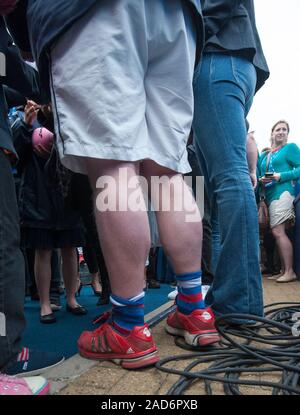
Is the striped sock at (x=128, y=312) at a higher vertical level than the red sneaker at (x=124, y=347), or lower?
higher

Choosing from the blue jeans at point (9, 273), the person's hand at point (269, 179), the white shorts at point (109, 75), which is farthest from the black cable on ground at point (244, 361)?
the person's hand at point (269, 179)

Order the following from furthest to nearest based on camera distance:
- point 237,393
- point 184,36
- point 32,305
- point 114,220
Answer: point 32,305 < point 184,36 < point 114,220 < point 237,393

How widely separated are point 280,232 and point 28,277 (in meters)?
2.29

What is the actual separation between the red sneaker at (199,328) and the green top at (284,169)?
2.59 meters

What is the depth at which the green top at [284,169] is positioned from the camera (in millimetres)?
3334

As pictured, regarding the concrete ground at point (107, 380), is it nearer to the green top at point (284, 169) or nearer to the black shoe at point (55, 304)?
the black shoe at point (55, 304)

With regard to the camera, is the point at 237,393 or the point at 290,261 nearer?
the point at 237,393

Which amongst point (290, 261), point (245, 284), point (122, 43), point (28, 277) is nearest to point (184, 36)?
point (122, 43)

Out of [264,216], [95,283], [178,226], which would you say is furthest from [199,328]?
[264,216]

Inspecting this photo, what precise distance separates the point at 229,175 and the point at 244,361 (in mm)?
650

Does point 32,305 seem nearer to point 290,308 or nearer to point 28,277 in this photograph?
point 28,277

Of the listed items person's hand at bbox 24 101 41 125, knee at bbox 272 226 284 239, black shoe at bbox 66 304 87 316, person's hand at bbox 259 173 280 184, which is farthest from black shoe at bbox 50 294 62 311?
person's hand at bbox 259 173 280 184

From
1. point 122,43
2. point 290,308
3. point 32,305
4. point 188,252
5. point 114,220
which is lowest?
point 32,305

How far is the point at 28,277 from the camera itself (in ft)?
8.31
